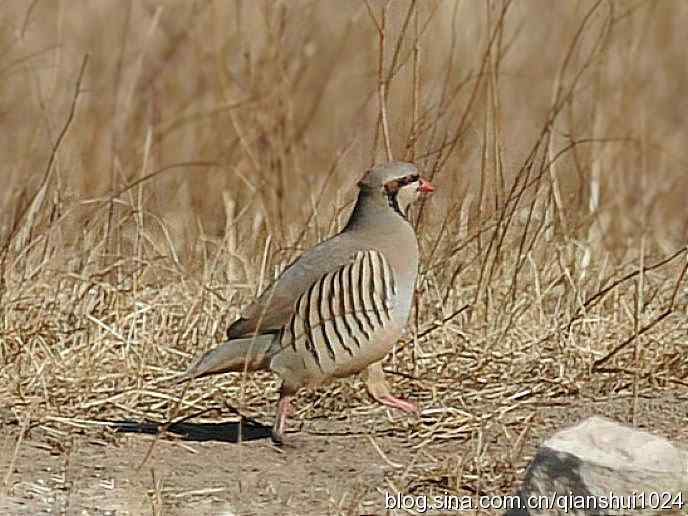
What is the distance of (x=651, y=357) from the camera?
4.97 metres

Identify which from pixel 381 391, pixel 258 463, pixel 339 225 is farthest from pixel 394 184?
pixel 339 225

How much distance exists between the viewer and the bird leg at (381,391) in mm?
4434

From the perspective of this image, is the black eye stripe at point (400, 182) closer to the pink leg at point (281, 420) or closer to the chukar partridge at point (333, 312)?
the chukar partridge at point (333, 312)

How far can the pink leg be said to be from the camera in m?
4.27

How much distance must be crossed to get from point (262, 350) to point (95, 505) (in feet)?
2.38

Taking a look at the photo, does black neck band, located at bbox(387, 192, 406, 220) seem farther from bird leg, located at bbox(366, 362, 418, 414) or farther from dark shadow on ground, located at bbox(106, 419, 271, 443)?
dark shadow on ground, located at bbox(106, 419, 271, 443)

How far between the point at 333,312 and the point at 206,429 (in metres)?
0.66

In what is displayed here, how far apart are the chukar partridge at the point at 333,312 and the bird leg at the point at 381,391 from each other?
14 centimetres

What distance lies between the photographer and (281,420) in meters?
4.28

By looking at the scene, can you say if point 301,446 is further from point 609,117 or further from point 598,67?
point 609,117

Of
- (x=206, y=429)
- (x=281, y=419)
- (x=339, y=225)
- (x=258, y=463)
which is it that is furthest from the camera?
(x=339, y=225)

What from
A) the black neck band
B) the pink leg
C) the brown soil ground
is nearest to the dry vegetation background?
the brown soil ground

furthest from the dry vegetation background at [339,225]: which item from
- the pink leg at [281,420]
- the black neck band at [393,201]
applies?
the black neck band at [393,201]

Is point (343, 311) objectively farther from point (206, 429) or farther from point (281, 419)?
point (206, 429)
